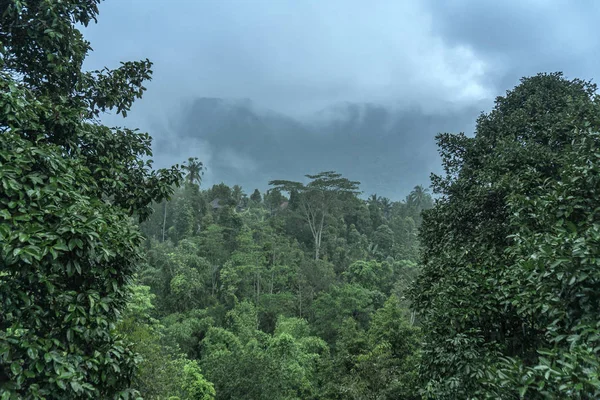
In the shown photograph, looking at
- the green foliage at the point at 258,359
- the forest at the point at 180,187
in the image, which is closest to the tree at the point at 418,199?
the green foliage at the point at 258,359

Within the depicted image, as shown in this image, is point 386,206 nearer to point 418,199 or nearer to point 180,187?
point 418,199

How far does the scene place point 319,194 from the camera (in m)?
34.5

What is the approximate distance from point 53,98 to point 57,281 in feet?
7.32

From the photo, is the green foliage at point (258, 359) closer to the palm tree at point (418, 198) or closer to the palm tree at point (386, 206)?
the palm tree at point (386, 206)

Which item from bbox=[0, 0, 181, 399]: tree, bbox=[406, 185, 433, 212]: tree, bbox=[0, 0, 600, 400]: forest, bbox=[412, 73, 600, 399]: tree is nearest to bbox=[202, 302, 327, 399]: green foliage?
bbox=[0, 0, 600, 400]: forest

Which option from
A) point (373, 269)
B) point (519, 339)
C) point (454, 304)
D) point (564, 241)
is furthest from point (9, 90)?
point (373, 269)

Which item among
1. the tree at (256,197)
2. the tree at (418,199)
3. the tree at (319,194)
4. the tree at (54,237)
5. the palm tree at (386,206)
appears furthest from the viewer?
the tree at (418,199)

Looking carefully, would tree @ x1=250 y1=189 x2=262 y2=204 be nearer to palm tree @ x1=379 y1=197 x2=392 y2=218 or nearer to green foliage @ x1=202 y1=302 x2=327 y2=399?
palm tree @ x1=379 y1=197 x2=392 y2=218

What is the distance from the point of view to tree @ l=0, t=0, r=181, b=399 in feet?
8.23

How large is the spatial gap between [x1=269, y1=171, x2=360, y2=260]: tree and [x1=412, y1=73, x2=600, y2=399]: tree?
26.2 metres

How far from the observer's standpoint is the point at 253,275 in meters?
25.8

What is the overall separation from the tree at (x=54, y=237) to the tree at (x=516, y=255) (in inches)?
129

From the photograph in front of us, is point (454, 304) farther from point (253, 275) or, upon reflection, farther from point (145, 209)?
point (253, 275)

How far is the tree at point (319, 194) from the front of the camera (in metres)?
34.3
